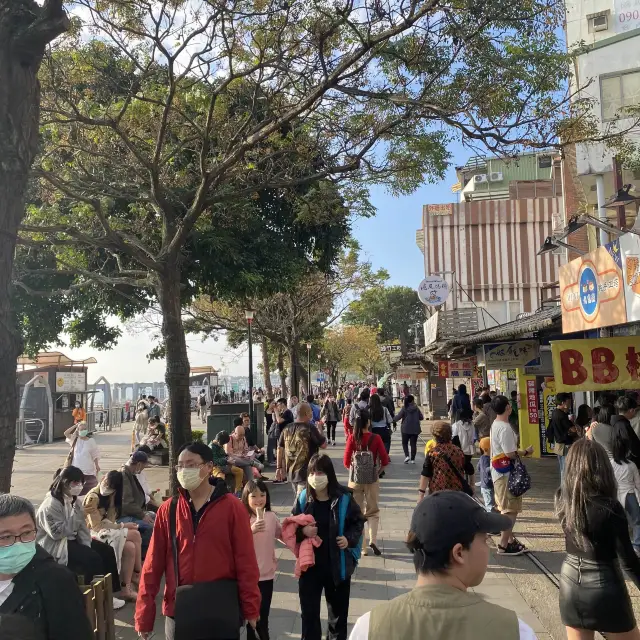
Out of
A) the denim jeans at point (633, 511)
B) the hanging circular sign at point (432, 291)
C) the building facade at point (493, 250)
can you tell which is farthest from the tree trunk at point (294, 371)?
the denim jeans at point (633, 511)

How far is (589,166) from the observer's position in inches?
501

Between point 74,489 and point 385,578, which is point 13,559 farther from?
point 385,578

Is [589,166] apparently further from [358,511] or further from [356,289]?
[356,289]

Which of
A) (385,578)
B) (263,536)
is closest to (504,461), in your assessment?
(385,578)

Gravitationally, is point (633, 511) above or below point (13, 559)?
below

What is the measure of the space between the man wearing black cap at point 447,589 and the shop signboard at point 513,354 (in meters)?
12.5

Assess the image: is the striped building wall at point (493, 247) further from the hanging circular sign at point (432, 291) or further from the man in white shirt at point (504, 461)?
the man in white shirt at point (504, 461)

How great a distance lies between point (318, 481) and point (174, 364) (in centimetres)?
503

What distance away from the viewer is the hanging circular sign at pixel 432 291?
23.2 metres

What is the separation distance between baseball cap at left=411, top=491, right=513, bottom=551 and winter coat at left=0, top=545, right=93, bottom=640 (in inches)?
58.2

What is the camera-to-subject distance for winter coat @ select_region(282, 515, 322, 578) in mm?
4434

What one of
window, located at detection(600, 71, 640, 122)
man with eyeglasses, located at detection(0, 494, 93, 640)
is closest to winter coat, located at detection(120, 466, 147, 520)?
man with eyeglasses, located at detection(0, 494, 93, 640)

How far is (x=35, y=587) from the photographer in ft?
8.53

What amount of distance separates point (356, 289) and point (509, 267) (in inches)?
394
